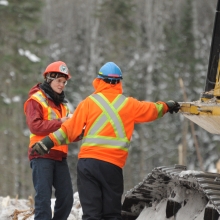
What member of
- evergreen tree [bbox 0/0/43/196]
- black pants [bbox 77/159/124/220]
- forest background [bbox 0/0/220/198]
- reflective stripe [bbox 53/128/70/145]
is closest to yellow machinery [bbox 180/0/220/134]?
black pants [bbox 77/159/124/220]

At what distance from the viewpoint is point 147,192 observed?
661 centimetres

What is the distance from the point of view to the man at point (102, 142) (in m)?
5.91

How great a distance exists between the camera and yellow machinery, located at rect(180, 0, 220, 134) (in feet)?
17.5

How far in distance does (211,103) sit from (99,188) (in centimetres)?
121

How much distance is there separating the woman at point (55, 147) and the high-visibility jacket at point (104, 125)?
0.59 metres

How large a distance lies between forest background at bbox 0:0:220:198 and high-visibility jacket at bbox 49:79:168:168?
82.7ft

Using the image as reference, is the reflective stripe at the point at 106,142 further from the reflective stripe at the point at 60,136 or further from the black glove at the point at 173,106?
the black glove at the point at 173,106

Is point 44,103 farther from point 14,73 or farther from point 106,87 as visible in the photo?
point 14,73

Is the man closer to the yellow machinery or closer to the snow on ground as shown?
the yellow machinery

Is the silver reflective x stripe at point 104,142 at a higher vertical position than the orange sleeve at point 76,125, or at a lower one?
lower

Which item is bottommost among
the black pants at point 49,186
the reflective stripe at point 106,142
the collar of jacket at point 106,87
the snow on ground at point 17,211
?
the snow on ground at point 17,211

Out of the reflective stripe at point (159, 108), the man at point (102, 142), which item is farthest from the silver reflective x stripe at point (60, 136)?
the reflective stripe at point (159, 108)

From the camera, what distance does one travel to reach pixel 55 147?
6.76 metres

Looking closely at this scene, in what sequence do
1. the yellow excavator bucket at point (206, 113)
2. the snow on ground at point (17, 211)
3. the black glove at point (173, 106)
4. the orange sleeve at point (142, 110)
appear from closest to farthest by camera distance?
the yellow excavator bucket at point (206, 113) → the orange sleeve at point (142, 110) → the black glove at point (173, 106) → the snow on ground at point (17, 211)
